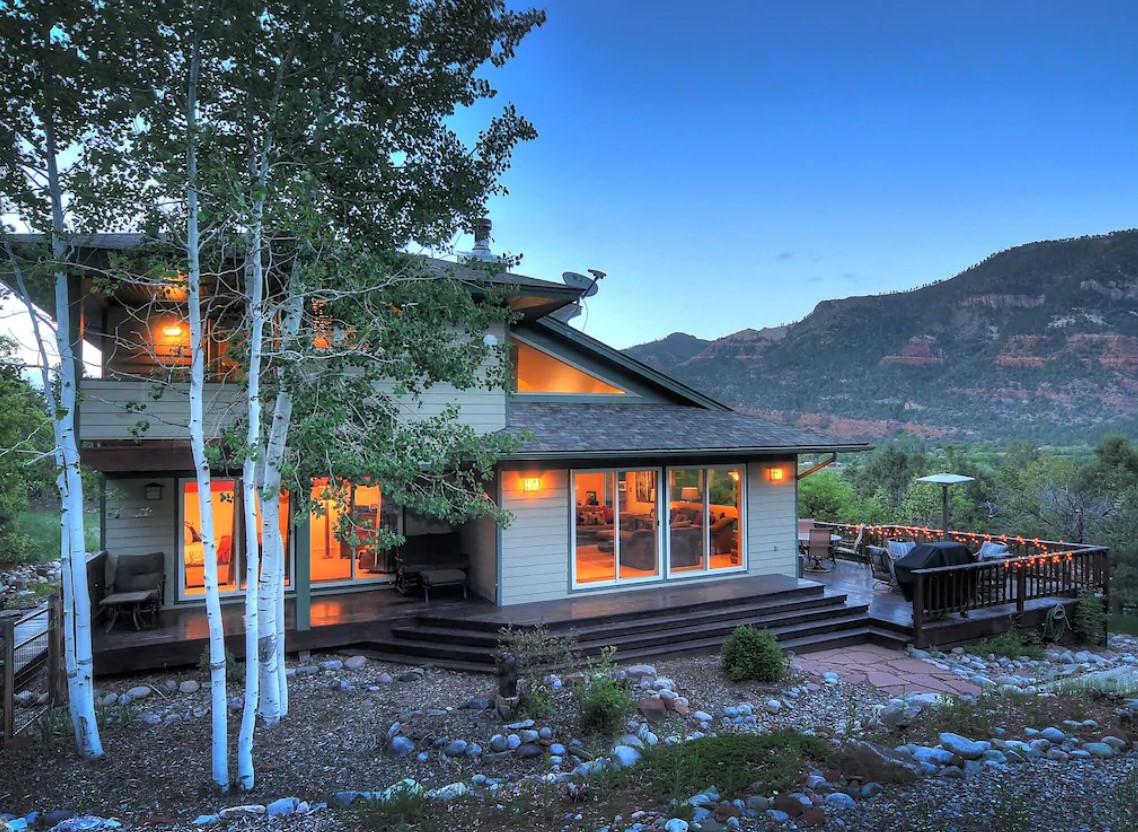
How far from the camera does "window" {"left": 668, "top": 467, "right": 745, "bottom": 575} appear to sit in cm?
1036

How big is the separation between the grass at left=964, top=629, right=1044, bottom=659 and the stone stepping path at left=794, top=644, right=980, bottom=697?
1.17 meters

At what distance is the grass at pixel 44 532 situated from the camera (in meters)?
16.2

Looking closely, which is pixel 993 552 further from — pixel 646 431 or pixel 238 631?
pixel 238 631

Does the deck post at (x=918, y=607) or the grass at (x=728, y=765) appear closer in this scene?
the grass at (x=728, y=765)

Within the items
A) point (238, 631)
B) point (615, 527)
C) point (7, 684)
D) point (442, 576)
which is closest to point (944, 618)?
point (615, 527)

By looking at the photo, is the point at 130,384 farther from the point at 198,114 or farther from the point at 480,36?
the point at 480,36

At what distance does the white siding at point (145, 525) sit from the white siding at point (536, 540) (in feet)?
15.8

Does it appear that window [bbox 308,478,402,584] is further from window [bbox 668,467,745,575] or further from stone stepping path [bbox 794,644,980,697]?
stone stepping path [bbox 794,644,980,697]

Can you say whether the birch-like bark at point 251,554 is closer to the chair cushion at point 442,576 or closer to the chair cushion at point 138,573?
the chair cushion at point 442,576

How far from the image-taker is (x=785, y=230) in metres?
35.4

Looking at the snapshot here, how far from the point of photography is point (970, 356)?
137ft

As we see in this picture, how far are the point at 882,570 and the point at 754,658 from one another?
5259 millimetres

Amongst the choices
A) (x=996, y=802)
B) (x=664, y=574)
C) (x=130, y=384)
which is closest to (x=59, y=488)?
(x=130, y=384)

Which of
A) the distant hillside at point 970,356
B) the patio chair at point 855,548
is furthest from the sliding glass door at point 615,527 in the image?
the distant hillside at point 970,356
